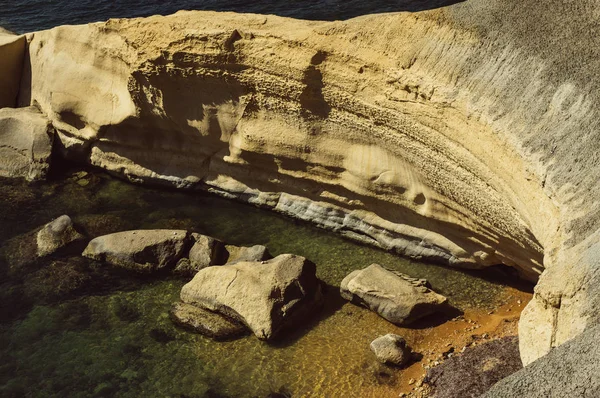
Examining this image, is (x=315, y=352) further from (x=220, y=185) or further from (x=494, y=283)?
(x=220, y=185)

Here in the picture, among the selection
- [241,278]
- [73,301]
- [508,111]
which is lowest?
[73,301]

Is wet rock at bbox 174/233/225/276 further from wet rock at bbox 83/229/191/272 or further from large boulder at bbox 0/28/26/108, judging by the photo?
large boulder at bbox 0/28/26/108

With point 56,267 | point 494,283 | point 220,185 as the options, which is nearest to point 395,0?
point 220,185

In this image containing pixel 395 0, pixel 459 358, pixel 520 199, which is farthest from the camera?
pixel 395 0

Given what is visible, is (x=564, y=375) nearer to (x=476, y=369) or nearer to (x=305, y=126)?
(x=476, y=369)

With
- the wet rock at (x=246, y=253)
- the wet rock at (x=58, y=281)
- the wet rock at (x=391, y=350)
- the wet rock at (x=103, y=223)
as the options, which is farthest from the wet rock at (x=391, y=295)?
the wet rock at (x=103, y=223)

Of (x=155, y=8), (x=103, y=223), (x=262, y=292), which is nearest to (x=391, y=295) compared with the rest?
(x=262, y=292)
